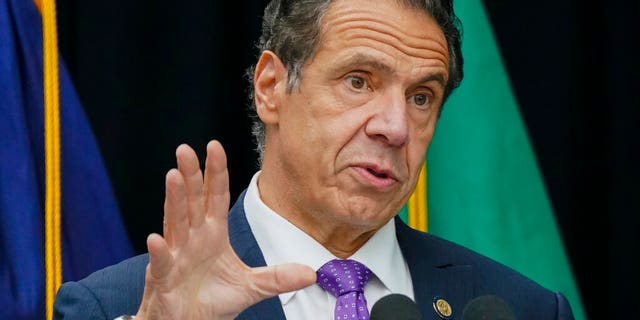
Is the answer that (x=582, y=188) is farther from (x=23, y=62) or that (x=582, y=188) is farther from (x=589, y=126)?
(x=23, y=62)

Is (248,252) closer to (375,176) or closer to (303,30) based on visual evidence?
(375,176)

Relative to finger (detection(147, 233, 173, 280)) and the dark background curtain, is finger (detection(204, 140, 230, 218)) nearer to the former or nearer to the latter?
finger (detection(147, 233, 173, 280))

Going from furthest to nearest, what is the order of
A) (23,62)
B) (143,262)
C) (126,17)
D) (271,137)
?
(126,17) < (23,62) < (271,137) < (143,262)

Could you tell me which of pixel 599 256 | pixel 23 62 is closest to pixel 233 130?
pixel 23 62

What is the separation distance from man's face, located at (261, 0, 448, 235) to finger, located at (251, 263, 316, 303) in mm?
562

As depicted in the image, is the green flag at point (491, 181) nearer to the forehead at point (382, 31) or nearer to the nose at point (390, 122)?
the forehead at point (382, 31)

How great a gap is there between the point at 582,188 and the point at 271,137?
119cm

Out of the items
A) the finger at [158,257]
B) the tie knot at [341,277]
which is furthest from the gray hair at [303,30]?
the finger at [158,257]

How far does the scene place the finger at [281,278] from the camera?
92.5 inches

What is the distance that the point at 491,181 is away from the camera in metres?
3.87

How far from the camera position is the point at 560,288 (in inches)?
152

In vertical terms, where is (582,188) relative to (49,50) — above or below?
below

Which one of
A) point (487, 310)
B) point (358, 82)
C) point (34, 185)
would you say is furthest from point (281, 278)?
point (34, 185)

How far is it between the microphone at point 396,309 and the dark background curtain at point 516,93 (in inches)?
60.6
